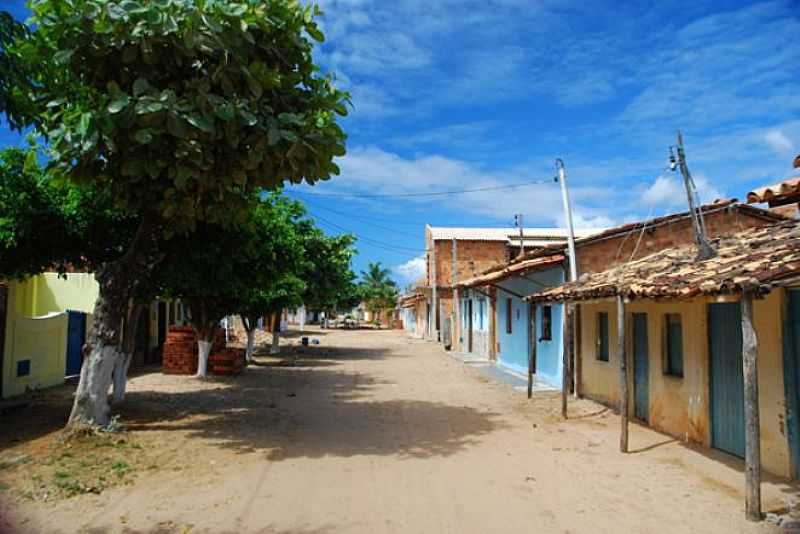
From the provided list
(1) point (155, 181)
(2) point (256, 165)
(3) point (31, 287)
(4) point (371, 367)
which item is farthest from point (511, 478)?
(4) point (371, 367)

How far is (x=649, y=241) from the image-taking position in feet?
48.9

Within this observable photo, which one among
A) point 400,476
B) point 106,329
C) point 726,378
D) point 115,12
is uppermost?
point 115,12

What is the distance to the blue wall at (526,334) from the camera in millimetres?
15672

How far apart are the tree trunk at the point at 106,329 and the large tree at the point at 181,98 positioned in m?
0.33

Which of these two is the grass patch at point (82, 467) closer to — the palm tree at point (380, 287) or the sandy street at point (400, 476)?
the sandy street at point (400, 476)

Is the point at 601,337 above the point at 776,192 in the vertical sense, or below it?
below

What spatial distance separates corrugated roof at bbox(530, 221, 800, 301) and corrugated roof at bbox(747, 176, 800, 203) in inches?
20.2

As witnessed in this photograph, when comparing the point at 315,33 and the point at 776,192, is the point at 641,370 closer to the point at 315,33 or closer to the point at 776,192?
the point at 776,192

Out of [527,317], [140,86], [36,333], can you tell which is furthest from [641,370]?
[36,333]

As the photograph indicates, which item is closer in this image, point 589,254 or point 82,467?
point 82,467

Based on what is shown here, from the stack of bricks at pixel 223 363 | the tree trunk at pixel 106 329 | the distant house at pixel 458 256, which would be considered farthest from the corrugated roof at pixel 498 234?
the tree trunk at pixel 106 329

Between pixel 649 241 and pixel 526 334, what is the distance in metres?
5.15

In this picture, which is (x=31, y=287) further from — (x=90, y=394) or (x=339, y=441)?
(x=339, y=441)

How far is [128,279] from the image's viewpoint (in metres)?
9.21
